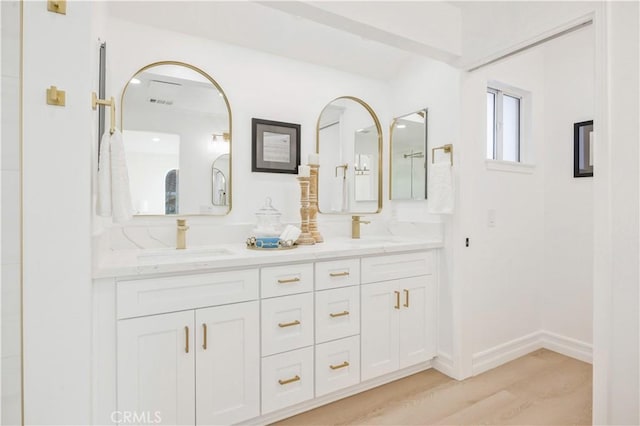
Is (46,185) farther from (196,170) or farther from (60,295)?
(196,170)

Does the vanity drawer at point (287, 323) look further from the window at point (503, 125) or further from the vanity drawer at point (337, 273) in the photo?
the window at point (503, 125)

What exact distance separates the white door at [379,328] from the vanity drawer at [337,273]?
11 cm

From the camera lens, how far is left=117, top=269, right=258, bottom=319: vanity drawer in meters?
1.43

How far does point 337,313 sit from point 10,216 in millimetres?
1492

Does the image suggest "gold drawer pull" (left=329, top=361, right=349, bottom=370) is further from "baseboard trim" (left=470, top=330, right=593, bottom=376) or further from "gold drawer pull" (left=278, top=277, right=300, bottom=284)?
"baseboard trim" (left=470, top=330, right=593, bottom=376)

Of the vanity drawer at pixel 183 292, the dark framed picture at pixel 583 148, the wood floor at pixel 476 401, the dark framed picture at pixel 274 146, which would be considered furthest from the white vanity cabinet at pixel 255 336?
the dark framed picture at pixel 583 148

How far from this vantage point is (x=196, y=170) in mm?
2178

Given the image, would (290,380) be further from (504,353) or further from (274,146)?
(504,353)

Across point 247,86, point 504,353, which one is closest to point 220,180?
point 247,86

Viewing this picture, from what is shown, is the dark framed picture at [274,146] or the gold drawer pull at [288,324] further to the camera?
the dark framed picture at [274,146]

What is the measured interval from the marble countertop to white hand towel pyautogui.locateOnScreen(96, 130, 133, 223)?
218 millimetres

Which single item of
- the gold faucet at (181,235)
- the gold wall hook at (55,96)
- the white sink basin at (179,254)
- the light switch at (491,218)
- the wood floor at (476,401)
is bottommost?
the wood floor at (476,401)

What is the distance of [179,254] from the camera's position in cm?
195

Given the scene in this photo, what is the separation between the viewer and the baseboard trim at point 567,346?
2.55 meters
